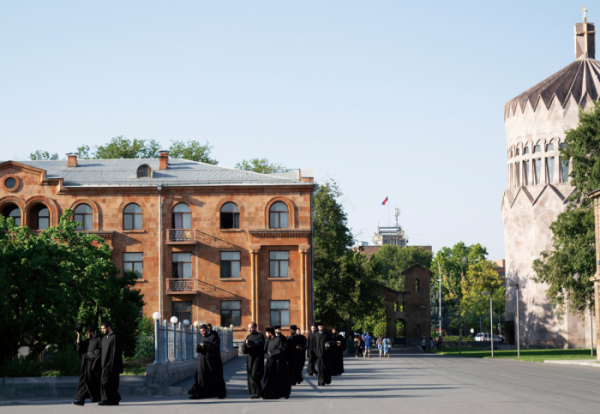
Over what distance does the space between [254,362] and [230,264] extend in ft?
92.3

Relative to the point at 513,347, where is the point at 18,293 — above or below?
above

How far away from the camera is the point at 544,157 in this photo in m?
64.1

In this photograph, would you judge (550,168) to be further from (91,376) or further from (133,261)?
(91,376)

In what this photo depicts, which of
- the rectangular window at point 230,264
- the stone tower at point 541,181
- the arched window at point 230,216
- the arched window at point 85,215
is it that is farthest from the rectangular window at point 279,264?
the stone tower at point 541,181

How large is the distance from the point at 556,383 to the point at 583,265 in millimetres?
20875

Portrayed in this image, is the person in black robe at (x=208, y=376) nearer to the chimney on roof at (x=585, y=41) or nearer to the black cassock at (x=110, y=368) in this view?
the black cassock at (x=110, y=368)

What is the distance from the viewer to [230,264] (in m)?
46.2

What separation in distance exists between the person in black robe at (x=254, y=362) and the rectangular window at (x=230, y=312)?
27.3m

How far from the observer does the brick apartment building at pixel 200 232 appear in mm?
45594

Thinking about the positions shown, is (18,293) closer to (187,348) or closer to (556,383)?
(187,348)

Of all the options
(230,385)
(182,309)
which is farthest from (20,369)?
(182,309)

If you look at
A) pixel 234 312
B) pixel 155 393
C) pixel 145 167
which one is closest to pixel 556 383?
pixel 155 393

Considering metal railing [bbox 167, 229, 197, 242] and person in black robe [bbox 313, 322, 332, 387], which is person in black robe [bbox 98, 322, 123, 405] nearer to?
person in black robe [bbox 313, 322, 332, 387]

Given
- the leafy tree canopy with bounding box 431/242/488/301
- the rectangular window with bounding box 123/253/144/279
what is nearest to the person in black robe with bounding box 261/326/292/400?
the rectangular window with bounding box 123/253/144/279
